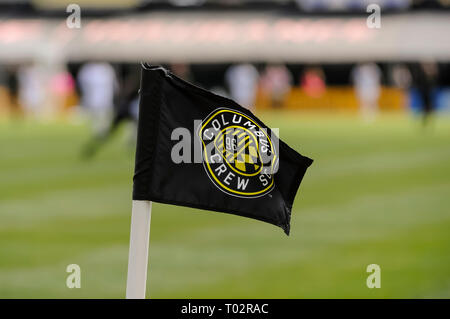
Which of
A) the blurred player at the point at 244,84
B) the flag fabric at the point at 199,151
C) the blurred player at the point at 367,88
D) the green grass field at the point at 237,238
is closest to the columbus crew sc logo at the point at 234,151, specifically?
the flag fabric at the point at 199,151

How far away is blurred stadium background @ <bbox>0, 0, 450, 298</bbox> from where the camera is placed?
27.1 ft

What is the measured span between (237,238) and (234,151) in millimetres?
5696

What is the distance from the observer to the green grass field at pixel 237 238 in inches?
301

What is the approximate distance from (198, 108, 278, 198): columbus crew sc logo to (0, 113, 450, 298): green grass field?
2.80 metres

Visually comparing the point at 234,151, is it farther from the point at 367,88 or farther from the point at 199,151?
the point at 367,88

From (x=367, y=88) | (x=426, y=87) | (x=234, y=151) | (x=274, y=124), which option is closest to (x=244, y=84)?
(x=367, y=88)

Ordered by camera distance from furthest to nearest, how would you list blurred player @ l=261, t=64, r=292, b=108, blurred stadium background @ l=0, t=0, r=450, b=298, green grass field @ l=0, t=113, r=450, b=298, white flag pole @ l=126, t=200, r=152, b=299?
blurred player @ l=261, t=64, r=292, b=108 → blurred stadium background @ l=0, t=0, r=450, b=298 → green grass field @ l=0, t=113, r=450, b=298 → white flag pole @ l=126, t=200, r=152, b=299

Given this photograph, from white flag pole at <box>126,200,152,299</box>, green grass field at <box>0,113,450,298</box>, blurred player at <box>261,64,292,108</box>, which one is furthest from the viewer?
blurred player at <box>261,64,292,108</box>

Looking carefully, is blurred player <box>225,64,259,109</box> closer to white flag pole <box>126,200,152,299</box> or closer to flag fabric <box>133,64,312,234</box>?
flag fabric <box>133,64,312,234</box>

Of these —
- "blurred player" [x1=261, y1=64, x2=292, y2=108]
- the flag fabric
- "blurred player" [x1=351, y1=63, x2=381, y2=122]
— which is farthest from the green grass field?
"blurred player" [x1=261, y1=64, x2=292, y2=108]

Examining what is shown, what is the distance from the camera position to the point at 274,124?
33000mm

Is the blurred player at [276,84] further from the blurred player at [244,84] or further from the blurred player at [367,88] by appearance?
the blurred player at [367,88]

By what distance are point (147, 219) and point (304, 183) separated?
1094 cm
